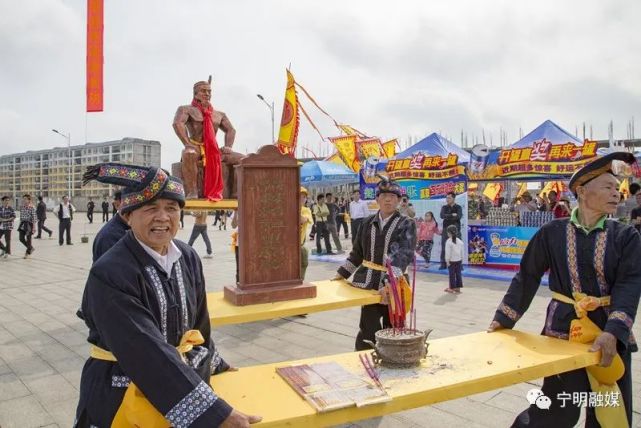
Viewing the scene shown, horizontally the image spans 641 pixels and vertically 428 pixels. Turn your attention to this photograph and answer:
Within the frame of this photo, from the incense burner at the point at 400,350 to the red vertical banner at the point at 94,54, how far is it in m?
5.94

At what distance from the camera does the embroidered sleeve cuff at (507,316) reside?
2.65m

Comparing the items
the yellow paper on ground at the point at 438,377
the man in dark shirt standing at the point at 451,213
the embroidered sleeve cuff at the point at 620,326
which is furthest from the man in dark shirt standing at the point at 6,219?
the embroidered sleeve cuff at the point at 620,326

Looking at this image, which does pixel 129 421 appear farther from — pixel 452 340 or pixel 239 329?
pixel 239 329

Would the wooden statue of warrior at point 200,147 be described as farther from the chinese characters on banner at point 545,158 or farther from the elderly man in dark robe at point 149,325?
the chinese characters on banner at point 545,158

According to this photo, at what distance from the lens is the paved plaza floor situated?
3.24m

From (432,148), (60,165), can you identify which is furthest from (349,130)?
(60,165)

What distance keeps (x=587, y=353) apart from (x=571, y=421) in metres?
0.41

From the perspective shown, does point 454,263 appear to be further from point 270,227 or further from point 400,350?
point 400,350

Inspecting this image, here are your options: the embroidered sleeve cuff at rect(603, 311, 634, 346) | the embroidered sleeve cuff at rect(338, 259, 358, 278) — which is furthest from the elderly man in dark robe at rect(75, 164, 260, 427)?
the embroidered sleeve cuff at rect(338, 259, 358, 278)

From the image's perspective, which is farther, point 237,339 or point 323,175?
point 323,175

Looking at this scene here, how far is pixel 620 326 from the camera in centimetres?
226

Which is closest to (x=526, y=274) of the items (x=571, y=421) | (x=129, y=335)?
(x=571, y=421)

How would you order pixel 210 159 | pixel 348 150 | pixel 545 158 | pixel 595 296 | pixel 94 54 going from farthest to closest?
1. pixel 348 150
2. pixel 545 158
3. pixel 94 54
4. pixel 210 159
5. pixel 595 296

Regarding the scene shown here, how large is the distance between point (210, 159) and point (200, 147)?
19cm
